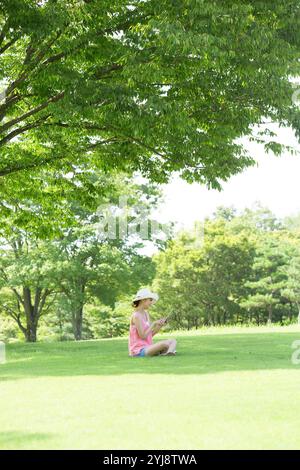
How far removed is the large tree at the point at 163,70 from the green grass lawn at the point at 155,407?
473cm

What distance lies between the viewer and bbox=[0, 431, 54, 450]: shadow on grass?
4094mm

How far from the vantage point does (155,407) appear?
529 centimetres

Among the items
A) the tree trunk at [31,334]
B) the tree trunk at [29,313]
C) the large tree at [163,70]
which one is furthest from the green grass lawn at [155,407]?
the tree trunk at [29,313]

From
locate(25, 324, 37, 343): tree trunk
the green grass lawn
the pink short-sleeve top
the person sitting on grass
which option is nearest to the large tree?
the person sitting on grass

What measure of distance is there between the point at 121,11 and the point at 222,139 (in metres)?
3.30

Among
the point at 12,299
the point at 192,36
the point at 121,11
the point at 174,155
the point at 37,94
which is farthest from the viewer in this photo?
the point at 12,299

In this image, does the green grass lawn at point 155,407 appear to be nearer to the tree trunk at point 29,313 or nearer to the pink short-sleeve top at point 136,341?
the pink short-sleeve top at point 136,341

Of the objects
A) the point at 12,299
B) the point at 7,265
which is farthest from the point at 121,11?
the point at 12,299

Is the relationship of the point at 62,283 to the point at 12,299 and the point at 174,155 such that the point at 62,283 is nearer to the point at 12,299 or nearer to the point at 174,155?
the point at 12,299

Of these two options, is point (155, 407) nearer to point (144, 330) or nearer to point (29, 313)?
point (144, 330)

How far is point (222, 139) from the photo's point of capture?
42.4 ft

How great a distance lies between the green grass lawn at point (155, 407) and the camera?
4.11m

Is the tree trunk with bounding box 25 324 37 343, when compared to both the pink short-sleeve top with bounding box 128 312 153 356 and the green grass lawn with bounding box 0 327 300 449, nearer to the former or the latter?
the pink short-sleeve top with bounding box 128 312 153 356
